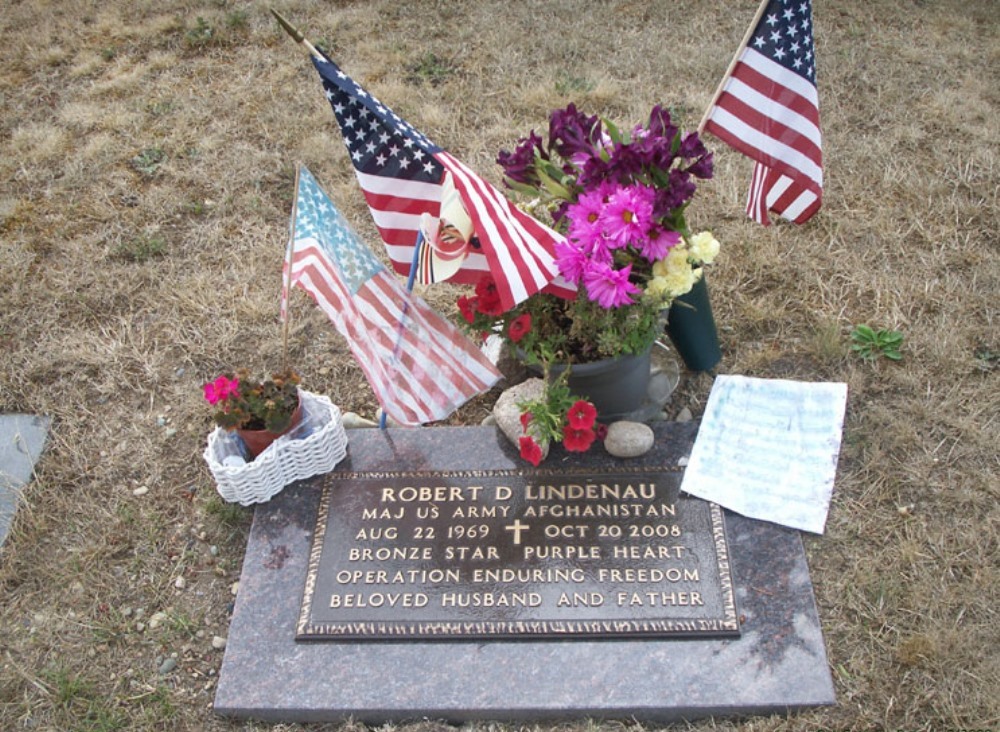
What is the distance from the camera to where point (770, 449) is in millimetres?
3291

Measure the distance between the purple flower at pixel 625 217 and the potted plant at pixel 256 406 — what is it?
1.18 metres

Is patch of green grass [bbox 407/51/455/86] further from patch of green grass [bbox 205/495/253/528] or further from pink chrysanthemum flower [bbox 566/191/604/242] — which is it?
patch of green grass [bbox 205/495/253/528]

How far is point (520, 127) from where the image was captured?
511 cm

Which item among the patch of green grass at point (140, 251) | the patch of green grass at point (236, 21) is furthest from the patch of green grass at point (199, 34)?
the patch of green grass at point (140, 251)

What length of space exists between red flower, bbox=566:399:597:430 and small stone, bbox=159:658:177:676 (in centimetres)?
146

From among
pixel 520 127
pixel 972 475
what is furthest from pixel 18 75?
pixel 972 475

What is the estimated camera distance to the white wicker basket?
10.3 feet

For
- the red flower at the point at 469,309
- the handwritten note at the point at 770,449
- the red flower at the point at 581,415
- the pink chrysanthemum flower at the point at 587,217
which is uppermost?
the pink chrysanthemum flower at the point at 587,217

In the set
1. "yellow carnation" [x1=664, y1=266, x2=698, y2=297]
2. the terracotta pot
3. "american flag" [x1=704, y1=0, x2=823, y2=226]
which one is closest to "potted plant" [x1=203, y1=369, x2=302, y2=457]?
the terracotta pot

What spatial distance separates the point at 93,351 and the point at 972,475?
A: 349cm

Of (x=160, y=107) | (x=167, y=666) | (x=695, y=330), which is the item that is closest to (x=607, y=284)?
(x=695, y=330)

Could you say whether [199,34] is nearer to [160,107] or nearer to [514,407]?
[160,107]

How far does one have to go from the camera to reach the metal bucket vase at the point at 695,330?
3.46 meters

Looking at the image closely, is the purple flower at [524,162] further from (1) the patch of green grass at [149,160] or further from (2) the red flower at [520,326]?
(1) the patch of green grass at [149,160]
